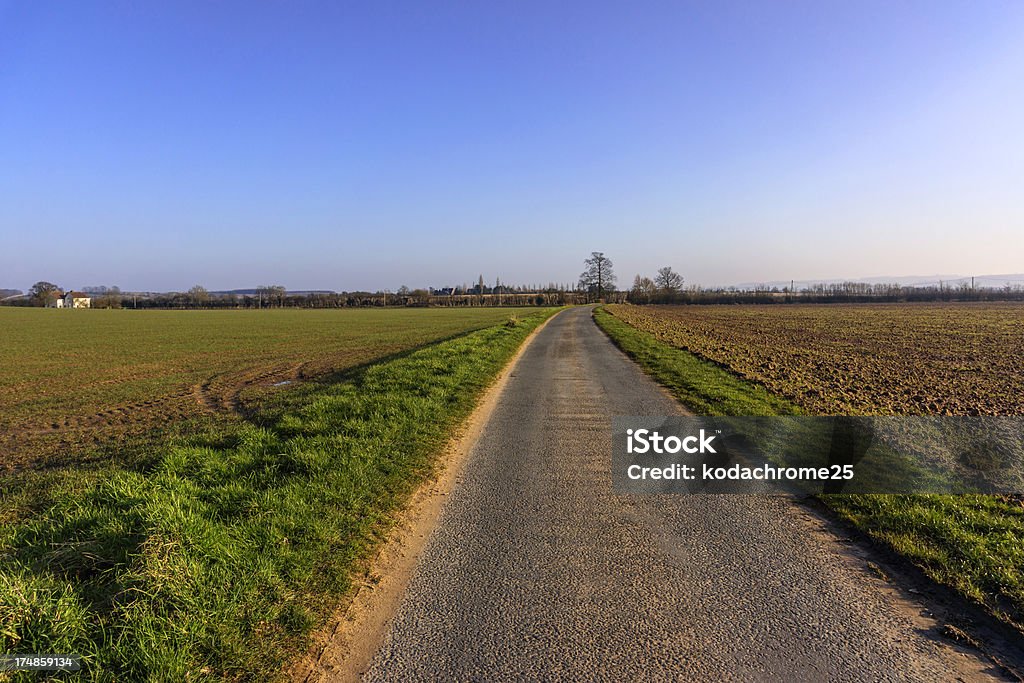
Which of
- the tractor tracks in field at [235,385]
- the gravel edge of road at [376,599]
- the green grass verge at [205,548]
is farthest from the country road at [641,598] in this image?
the tractor tracks in field at [235,385]

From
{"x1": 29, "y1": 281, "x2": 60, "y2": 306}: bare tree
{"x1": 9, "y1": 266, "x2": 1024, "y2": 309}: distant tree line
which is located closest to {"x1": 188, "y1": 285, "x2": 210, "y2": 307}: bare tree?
{"x1": 9, "y1": 266, "x2": 1024, "y2": 309}: distant tree line

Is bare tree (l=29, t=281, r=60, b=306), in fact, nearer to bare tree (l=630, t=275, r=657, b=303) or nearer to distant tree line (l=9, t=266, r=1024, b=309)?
distant tree line (l=9, t=266, r=1024, b=309)

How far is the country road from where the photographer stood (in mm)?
2678

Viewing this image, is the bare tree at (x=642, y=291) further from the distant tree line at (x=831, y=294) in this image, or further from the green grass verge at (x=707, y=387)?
the green grass verge at (x=707, y=387)

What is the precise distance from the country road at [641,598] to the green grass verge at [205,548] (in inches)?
27.0

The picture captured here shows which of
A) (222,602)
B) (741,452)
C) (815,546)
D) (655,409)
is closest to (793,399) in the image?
(655,409)

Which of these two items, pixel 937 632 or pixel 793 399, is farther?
pixel 793 399

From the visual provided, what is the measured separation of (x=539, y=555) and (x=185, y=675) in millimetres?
2269

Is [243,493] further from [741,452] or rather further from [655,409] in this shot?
[655,409]

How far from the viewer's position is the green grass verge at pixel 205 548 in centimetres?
264

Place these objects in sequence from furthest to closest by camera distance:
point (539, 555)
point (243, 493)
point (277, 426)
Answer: point (277, 426), point (243, 493), point (539, 555)

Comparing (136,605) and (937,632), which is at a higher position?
(136,605)

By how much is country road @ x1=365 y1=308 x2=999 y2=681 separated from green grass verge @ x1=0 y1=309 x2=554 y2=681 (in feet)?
2.25

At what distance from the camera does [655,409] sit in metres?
8.91
